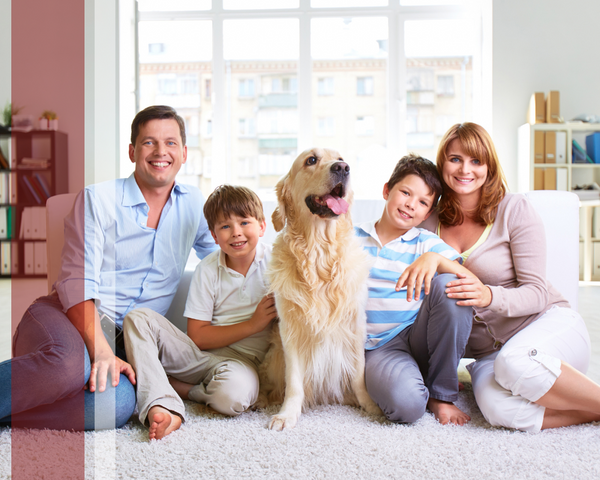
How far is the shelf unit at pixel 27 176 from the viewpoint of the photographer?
505 centimetres

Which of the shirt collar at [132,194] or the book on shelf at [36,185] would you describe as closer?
the shirt collar at [132,194]

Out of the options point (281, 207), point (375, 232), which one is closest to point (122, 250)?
point (281, 207)

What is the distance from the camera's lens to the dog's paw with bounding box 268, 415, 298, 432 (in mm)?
1295

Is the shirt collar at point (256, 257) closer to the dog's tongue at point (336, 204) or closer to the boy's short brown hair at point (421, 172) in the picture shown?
the dog's tongue at point (336, 204)

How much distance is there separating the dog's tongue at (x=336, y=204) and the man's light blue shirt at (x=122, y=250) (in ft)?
1.98

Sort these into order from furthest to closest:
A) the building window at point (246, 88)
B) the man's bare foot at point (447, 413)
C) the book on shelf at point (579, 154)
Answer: the building window at point (246, 88) < the book on shelf at point (579, 154) < the man's bare foot at point (447, 413)

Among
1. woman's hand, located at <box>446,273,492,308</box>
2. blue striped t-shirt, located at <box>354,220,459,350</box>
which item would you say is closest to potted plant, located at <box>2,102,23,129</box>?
blue striped t-shirt, located at <box>354,220,459,350</box>

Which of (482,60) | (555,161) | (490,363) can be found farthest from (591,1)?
(490,363)

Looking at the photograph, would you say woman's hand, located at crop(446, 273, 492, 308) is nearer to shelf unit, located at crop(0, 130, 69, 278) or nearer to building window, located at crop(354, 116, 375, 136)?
building window, located at crop(354, 116, 375, 136)

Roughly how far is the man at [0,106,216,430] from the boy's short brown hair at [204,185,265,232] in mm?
176

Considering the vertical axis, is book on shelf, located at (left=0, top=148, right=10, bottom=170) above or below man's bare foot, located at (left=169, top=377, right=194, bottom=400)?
above

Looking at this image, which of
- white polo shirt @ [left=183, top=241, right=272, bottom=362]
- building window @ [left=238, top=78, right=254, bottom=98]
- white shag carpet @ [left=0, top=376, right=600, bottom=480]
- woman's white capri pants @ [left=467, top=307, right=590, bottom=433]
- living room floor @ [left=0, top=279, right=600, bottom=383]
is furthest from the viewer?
building window @ [left=238, top=78, right=254, bottom=98]

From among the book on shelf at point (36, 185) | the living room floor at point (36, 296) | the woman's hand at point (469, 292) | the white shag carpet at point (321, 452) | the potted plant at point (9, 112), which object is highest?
the potted plant at point (9, 112)

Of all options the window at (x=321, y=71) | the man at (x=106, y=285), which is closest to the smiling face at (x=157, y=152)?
the man at (x=106, y=285)
